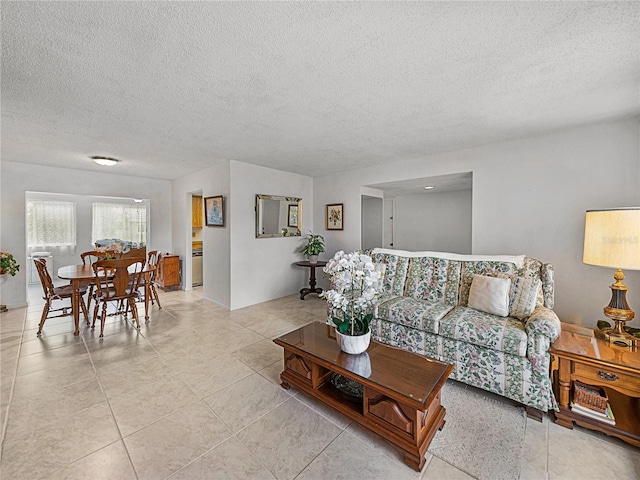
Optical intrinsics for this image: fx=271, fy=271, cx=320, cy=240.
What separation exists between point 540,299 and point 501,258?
52cm

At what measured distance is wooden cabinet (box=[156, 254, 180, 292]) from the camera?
5426 millimetres

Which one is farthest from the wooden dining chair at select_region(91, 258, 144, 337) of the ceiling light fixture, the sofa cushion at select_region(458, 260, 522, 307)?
the sofa cushion at select_region(458, 260, 522, 307)

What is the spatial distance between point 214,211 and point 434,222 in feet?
14.4

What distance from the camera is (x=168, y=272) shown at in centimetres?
546

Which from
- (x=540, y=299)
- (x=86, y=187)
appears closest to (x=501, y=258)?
(x=540, y=299)

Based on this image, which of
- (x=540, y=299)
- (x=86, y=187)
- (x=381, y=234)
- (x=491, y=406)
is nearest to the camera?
(x=491, y=406)

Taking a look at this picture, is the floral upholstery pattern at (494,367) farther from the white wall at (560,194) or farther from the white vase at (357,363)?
the white wall at (560,194)

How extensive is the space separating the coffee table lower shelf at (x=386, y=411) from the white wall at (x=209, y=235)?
261 centimetres

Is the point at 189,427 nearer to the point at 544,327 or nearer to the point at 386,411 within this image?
the point at 386,411

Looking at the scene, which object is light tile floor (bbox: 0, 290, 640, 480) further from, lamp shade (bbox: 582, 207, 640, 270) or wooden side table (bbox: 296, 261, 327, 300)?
wooden side table (bbox: 296, 261, 327, 300)

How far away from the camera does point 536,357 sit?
1814 mm

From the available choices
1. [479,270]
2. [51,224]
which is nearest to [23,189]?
[51,224]

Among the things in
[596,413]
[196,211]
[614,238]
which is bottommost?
[596,413]

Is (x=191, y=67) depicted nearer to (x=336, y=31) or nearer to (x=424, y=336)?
(x=336, y=31)
